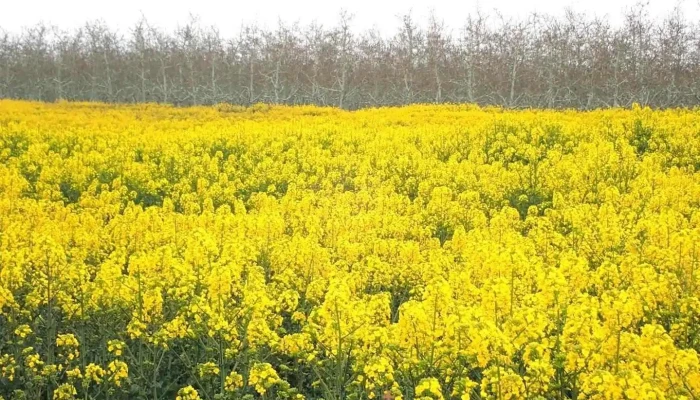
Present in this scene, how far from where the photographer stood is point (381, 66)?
6175cm

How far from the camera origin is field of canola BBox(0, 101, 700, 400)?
14.0 ft

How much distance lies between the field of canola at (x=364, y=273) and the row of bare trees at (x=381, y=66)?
36.5m

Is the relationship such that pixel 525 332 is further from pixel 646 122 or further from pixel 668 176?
pixel 646 122

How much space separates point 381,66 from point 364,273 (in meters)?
56.5

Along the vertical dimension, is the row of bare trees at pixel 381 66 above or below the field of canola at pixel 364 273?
above

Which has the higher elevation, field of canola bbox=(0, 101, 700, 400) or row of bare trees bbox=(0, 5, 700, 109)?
row of bare trees bbox=(0, 5, 700, 109)

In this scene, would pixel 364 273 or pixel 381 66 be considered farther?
pixel 381 66

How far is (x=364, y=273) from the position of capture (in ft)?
23.1

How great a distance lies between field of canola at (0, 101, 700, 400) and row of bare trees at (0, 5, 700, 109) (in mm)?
36513

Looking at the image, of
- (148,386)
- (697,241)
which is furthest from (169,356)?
(697,241)

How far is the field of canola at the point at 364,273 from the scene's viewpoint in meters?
4.25

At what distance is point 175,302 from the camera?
5.98m

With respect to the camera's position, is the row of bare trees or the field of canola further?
the row of bare trees

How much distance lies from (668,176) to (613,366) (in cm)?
989
